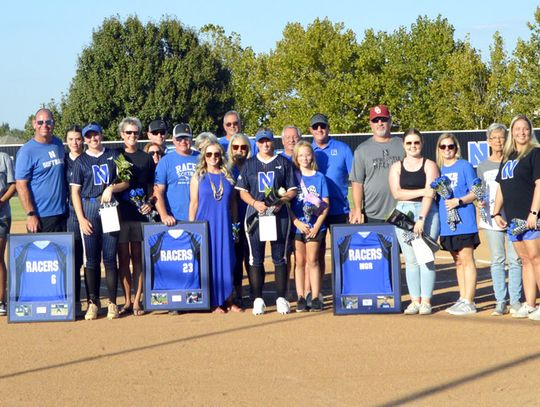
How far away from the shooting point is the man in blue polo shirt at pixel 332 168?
1101 cm

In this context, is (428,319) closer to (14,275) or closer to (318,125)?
(318,125)

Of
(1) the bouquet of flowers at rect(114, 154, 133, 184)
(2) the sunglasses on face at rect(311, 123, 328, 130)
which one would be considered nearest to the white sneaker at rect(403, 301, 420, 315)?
(2) the sunglasses on face at rect(311, 123, 328, 130)

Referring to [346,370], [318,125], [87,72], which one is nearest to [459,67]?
[87,72]

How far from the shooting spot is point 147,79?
2093 inches

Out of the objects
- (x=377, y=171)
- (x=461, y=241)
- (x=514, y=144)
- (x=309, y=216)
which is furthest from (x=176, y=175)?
(x=514, y=144)

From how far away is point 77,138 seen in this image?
10.8m

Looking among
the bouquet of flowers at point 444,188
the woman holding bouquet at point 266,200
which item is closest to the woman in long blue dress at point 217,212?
the woman holding bouquet at point 266,200

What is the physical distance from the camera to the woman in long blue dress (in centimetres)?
1084

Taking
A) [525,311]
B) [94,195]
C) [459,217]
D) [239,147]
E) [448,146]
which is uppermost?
[239,147]

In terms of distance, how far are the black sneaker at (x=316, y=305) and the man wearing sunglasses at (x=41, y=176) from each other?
9.46 feet

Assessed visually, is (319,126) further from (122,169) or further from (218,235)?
(122,169)

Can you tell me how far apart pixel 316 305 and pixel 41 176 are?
10.6ft

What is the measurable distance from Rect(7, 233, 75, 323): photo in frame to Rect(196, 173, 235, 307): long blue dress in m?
1.46

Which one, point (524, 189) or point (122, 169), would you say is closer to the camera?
point (524, 189)
